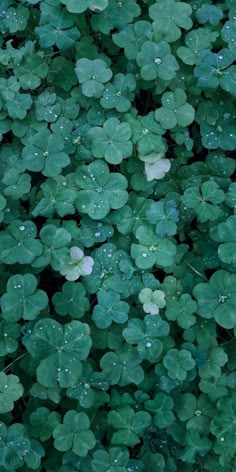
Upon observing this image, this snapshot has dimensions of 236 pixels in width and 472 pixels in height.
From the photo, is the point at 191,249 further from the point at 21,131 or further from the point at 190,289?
the point at 21,131

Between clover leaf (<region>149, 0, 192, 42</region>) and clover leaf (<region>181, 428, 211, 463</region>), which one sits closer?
clover leaf (<region>181, 428, 211, 463</region>)

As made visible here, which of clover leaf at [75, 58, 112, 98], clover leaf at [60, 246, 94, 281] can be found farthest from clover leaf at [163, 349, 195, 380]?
clover leaf at [75, 58, 112, 98]

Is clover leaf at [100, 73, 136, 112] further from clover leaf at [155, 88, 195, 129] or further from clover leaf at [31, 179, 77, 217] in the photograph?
clover leaf at [31, 179, 77, 217]

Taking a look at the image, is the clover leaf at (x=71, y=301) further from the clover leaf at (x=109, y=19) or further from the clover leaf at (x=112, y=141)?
the clover leaf at (x=109, y=19)

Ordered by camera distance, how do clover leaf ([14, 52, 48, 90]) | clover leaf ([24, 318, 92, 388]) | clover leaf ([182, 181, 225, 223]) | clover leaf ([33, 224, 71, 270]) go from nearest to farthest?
clover leaf ([24, 318, 92, 388]) → clover leaf ([33, 224, 71, 270]) → clover leaf ([182, 181, 225, 223]) → clover leaf ([14, 52, 48, 90])

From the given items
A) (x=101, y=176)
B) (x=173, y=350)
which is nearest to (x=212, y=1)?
(x=101, y=176)
